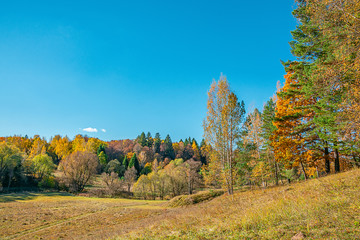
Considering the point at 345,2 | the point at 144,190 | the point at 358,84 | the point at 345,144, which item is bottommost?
the point at 144,190

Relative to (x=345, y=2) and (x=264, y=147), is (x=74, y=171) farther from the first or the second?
(x=345, y=2)

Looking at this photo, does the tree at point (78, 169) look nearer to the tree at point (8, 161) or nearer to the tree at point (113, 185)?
the tree at point (113, 185)

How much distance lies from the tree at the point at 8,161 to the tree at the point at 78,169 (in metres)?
12.7

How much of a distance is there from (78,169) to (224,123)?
5612 centimetres

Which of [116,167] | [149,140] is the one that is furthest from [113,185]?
[149,140]

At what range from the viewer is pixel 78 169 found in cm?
5706

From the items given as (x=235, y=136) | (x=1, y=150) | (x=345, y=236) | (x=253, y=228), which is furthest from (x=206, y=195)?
(x=1, y=150)

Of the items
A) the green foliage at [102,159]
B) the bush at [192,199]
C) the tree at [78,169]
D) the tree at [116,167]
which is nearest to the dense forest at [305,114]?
the bush at [192,199]

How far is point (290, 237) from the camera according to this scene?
5.25 meters

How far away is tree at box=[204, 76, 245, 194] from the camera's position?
666 inches

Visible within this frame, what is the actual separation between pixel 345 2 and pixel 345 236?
7909 millimetres

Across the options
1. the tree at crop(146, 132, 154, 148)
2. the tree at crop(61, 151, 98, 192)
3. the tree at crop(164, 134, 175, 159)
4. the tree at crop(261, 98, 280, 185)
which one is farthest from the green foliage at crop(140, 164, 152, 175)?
the tree at crop(261, 98, 280, 185)

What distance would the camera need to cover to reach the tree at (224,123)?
55.5 feet

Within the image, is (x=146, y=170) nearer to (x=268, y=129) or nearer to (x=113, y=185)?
(x=113, y=185)
